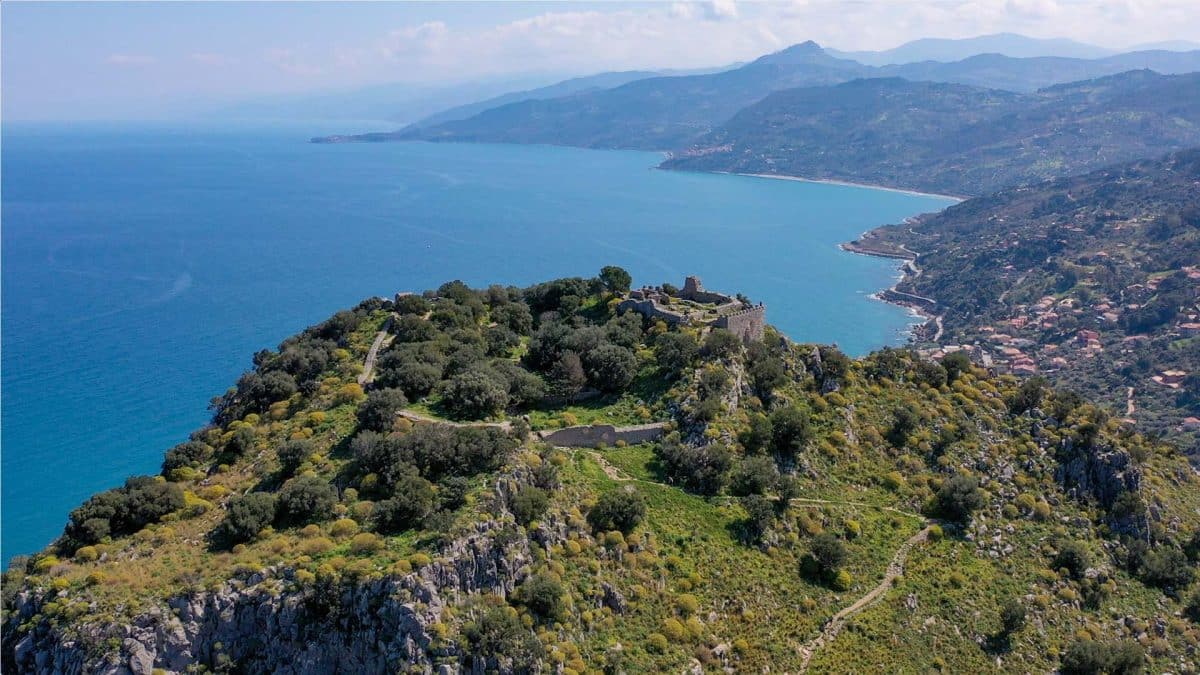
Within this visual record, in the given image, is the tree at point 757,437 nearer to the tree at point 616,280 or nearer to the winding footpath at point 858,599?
the winding footpath at point 858,599

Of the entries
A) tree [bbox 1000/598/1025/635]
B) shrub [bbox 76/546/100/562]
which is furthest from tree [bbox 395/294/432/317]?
tree [bbox 1000/598/1025/635]

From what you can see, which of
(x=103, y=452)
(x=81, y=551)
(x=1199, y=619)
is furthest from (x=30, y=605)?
(x=103, y=452)

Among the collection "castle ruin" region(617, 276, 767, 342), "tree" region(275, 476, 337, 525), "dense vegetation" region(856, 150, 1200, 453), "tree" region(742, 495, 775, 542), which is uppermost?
"castle ruin" region(617, 276, 767, 342)

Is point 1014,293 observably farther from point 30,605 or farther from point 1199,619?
point 30,605

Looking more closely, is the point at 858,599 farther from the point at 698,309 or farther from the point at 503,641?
the point at 698,309

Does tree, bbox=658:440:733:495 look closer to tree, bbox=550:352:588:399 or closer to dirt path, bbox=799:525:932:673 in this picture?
tree, bbox=550:352:588:399

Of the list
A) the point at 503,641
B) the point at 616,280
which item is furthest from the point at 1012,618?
the point at 616,280
